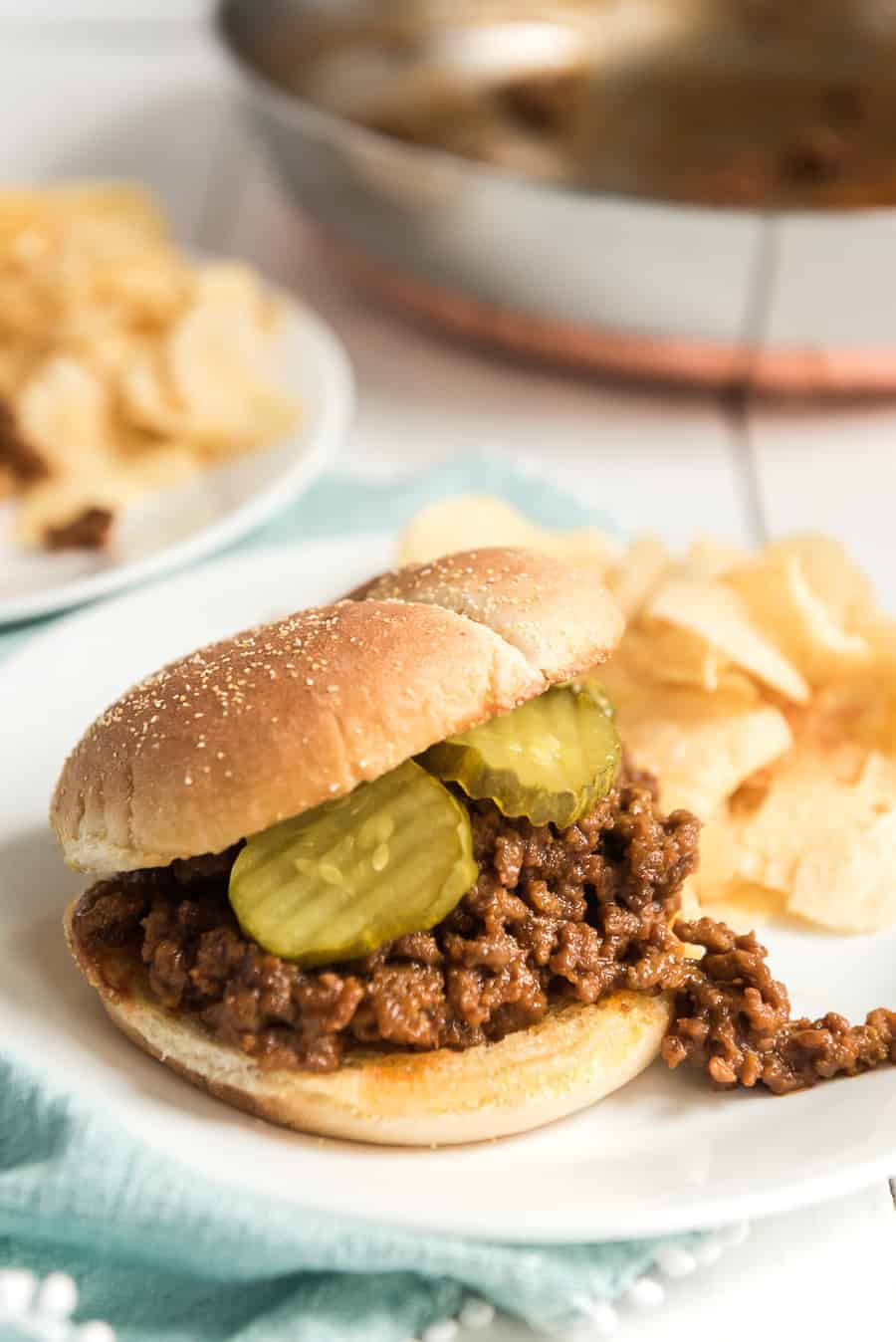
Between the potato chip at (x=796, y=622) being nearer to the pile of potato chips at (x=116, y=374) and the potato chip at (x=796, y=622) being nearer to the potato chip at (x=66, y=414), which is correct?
the pile of potato chips at (x=116, y=374)

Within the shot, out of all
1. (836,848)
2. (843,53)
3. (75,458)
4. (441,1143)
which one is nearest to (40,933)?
(441,1143)

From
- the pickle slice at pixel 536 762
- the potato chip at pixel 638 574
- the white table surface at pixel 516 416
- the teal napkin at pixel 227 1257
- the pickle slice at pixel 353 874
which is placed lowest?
the white table surface at pixel 516 416

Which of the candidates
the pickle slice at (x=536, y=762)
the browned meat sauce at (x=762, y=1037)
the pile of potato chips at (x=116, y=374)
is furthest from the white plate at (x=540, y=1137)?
the pile of potato chips at (x=116, y=374)

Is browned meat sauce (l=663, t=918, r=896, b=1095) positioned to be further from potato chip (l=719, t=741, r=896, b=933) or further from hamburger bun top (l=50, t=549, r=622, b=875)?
hamburger bun top (l=50, t=549, r=622, b=875)

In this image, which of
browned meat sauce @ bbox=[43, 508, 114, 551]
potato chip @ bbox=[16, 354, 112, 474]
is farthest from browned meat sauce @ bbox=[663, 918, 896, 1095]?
potato chip @ bbox=[16, 354, 112, 474]

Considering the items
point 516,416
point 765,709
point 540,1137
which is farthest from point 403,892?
point 516,416

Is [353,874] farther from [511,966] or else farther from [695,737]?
[695,737]

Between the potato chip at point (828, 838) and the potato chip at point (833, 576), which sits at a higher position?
the potato chip at point (833, 576)
